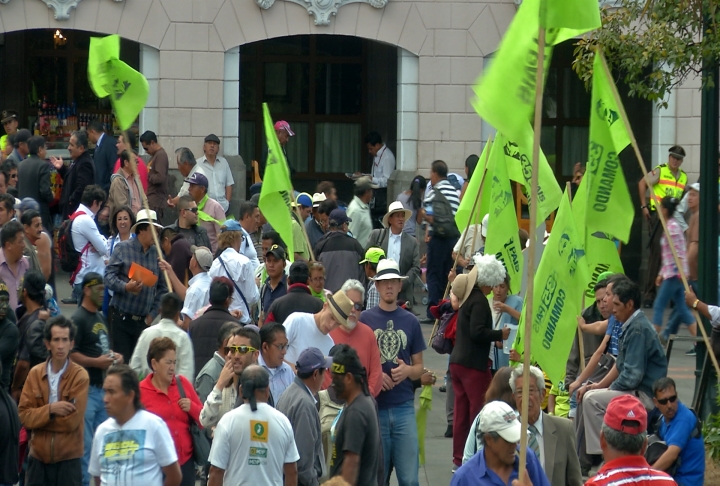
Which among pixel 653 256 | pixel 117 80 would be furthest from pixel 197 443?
pixel 653 256

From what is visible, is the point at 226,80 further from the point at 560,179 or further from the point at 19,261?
Answer: the point at 19,261

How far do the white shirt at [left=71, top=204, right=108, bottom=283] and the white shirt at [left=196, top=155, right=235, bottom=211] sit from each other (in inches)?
148

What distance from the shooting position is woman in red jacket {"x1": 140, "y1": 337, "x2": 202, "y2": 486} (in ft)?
25.8

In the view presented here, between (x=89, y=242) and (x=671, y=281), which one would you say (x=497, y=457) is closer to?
(x=89, y=242)

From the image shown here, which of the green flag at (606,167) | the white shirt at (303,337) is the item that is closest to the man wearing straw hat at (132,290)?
the white shirt at (303,337)

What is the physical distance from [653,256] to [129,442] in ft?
38.5

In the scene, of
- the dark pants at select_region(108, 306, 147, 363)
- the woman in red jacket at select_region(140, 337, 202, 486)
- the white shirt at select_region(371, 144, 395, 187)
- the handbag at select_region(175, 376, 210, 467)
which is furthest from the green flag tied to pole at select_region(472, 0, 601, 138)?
the white shirt at select_region(371, 144, 395, 187)

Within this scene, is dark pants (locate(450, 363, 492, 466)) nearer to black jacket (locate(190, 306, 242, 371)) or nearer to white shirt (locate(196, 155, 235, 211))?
black jacket (locate(190, 306, 242, 371))

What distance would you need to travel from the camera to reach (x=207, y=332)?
31.3 feet

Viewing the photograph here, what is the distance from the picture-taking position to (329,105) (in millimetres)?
22625

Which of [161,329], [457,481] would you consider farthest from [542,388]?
[161,329]

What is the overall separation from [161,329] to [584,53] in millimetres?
4465

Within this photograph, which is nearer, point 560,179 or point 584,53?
point 584,53

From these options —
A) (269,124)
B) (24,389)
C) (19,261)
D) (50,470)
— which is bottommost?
(50,470)
